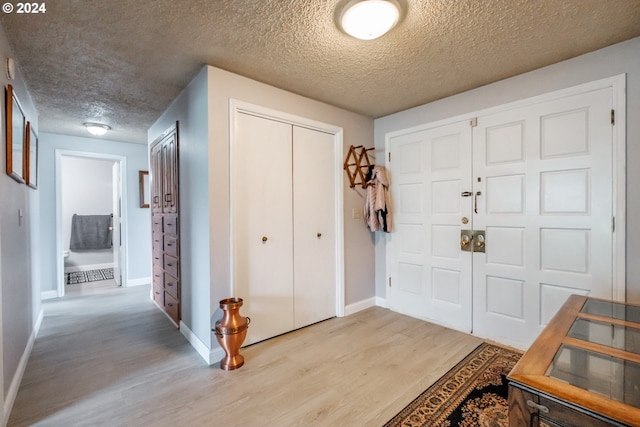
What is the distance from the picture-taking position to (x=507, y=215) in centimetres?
249

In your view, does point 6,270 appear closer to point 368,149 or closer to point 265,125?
point 265,125

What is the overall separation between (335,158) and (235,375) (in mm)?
2256

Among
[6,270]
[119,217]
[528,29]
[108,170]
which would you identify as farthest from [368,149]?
[108,170]

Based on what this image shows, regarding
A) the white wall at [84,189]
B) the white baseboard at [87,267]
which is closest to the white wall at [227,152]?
the white wall at [84,189]

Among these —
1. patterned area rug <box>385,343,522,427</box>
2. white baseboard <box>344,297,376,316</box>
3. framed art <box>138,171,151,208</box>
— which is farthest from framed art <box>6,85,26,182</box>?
white baseboard <box>344,297,376,316</box>

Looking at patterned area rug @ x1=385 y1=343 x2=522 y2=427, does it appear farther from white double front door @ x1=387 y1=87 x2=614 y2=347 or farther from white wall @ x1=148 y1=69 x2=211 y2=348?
white wall @ x1=148 y1=69 x2=211 y2=348

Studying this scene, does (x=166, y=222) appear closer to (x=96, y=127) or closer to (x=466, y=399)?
(x=96, y=127)

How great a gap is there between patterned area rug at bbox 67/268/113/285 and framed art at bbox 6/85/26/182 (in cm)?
371

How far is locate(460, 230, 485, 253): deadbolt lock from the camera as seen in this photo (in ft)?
8.65

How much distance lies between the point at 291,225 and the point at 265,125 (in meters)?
0.98

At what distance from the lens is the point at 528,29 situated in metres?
1.80

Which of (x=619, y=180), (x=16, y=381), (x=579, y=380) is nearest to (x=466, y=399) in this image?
(x=579, y=380)

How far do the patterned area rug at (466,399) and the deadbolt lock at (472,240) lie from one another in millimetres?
928

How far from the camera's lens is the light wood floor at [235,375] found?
166 centimetres
